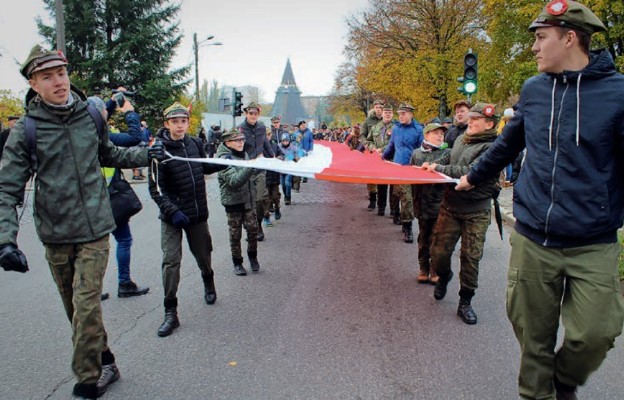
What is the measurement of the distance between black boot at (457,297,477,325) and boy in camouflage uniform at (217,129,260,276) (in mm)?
2805

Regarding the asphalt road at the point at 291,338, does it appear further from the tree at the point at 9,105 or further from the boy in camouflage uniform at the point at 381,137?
the tree at the point at 9,105

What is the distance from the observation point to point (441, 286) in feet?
17.7

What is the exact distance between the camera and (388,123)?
9992mm

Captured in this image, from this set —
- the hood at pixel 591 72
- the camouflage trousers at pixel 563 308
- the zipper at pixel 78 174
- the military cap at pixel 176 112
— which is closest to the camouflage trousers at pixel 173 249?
the military cap at pixel 176 112

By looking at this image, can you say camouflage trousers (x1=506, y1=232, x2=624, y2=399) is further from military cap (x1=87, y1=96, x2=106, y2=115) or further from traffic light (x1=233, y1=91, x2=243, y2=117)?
traffic light (x1=233, y1=91, x2=243, y2=117)

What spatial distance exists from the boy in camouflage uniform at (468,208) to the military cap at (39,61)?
3219mm

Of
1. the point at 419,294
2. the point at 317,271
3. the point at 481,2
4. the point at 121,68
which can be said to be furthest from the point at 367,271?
the point at 121,68

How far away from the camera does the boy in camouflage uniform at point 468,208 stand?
4.66 metres

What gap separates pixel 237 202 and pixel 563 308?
14.4ft

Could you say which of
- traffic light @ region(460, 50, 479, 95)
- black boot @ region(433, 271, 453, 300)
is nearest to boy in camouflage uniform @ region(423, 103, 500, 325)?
black boot @ region(433, 271, 453, 300)

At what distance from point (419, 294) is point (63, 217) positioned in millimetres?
3851

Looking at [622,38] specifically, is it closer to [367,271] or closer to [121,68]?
[367,271]

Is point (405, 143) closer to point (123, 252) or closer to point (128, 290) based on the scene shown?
point (123, 252)

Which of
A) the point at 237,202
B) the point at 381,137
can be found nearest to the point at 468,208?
the point at 237,202
